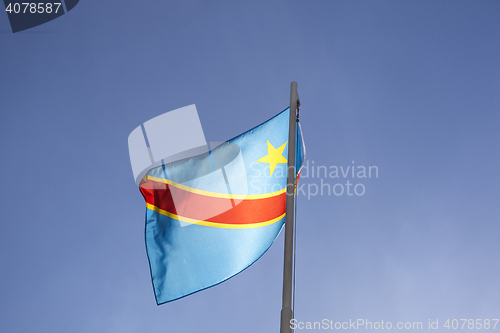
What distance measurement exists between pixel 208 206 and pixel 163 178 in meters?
1.31

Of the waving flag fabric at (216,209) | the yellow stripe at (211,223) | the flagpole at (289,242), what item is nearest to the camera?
the flagpole at (289,242)

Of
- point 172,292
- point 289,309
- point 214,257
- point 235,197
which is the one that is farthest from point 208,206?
point 289,309

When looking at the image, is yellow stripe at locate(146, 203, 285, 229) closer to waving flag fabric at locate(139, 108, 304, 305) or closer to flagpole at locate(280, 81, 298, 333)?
waving flag fabric at locate(139, 108, 304, 305)

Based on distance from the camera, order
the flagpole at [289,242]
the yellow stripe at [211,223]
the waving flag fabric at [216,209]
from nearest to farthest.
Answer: the flagpole at [289,242] → the waving flag fabric at [216,209] → the yellow stripe at [211,223]

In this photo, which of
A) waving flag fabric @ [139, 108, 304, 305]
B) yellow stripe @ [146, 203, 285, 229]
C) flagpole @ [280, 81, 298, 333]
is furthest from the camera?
yellow stripe @ [146, 203, 285, 229]

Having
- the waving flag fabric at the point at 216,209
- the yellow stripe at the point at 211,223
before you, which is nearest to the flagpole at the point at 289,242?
the waving flag fabric at the point at 216,209

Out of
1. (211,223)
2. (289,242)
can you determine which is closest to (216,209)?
(211,223)

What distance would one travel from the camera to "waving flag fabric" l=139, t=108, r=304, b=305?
→ 31.0 ft

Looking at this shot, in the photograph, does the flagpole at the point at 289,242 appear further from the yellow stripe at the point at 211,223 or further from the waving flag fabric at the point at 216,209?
the yellow stripe at the point at 211,223

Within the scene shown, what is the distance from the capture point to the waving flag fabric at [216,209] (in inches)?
372

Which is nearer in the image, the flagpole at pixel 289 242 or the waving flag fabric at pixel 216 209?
the flagpole at pixel 289 242

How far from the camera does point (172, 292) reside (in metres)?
9.41

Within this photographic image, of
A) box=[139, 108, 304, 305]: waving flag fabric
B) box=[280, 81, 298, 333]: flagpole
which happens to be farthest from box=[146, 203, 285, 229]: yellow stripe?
box=[280, 81, 298, 333]: flagpole

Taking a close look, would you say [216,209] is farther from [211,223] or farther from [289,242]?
[289,242]
